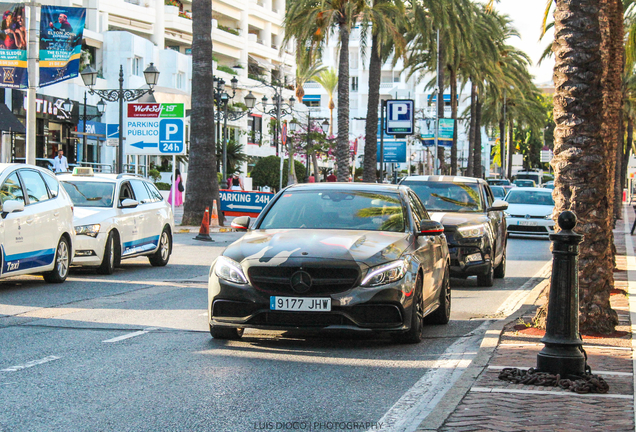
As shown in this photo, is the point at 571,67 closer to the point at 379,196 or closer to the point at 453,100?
the point at 379,196

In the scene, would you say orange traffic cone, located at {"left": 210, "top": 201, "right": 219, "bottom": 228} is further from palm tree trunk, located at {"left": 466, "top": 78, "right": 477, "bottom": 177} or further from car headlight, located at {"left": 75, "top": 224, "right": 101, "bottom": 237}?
palm tree trunk, located at {"left": 466, "top": 78, "right": 477, "bottom": 177}

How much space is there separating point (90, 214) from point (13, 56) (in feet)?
38.2

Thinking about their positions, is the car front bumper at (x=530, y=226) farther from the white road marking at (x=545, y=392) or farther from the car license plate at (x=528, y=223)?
the white road marking at (x=545, y=392)

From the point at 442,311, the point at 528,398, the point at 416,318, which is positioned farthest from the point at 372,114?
the point at 528,398

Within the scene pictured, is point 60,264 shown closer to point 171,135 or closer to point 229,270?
point 229,270

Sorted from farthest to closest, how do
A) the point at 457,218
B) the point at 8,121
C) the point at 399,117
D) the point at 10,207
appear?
1. the point at 399,117
2. the point at 8,121
3. the point at 457,218
4. the point at 10,207

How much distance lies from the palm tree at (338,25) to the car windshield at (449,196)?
18.0m

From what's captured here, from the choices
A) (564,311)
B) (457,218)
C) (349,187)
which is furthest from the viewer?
(457,218)

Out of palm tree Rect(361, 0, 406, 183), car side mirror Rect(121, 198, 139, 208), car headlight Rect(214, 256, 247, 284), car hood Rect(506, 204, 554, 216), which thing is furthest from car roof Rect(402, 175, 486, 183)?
palm tree Rect(361, 0, 406, 183)

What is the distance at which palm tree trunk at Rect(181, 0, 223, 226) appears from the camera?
91.5 ft

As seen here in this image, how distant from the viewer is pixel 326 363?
745cm

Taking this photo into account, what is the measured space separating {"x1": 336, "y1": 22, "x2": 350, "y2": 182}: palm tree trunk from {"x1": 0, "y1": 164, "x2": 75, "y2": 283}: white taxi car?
20424 mm

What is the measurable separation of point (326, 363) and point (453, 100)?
4921 cm

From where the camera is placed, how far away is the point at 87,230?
47.7ft
